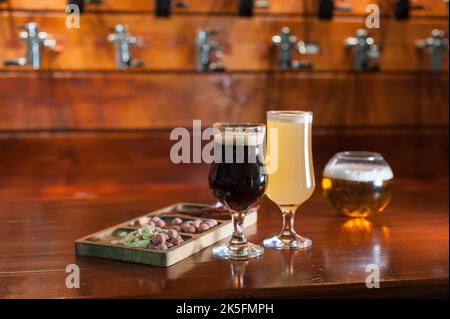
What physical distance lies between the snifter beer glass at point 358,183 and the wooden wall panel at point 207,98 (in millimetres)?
1042

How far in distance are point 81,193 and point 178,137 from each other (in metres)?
0.46

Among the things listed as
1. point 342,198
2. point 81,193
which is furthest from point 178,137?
point 342,198

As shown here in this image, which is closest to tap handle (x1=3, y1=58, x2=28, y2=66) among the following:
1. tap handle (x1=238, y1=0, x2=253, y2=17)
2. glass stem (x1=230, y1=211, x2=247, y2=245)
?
tap handle (x1=238, y1=0, x2=253, y2=17)

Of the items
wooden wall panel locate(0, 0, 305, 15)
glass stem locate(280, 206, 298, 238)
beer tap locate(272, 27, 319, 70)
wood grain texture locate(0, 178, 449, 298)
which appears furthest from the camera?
beer tap locate(272, 27, 319, 70)

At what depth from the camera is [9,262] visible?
1.33 metres

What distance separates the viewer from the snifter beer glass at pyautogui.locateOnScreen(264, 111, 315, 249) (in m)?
1.49

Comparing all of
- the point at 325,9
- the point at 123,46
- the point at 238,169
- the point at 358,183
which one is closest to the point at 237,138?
the point at 238,169

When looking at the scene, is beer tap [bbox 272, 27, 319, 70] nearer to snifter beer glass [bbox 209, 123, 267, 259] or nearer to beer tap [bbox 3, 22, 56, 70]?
beer tap [bbox 3, 22, 56, 70]

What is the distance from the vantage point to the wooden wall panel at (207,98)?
8.57ft

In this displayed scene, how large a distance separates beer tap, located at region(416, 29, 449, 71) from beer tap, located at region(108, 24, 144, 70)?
122 centimetres

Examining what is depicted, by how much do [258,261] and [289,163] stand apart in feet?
0.82

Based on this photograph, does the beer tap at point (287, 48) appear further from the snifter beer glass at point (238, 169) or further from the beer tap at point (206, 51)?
the snifter beer glass at point (238, 169)
